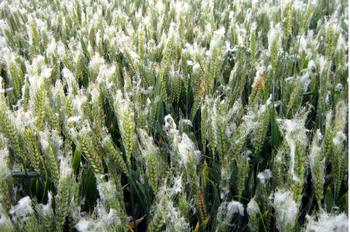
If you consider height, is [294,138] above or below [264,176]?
above

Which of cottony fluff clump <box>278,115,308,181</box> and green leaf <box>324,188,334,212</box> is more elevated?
cottony fluff clump <box>278,115,308,181</box>

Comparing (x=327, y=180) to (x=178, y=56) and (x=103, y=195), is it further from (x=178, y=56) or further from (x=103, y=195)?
(x=178, y=56)

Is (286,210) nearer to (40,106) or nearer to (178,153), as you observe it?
(178,153)

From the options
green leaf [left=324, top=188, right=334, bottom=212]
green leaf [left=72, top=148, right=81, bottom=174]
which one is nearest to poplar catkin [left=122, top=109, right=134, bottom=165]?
green leaf [left=72, top=148, right=81, bottom=174]

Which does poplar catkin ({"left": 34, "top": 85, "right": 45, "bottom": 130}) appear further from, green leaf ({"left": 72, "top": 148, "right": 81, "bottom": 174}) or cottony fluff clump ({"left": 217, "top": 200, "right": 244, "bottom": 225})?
cottony fluff clump ({"left": 217, "top": 200, "right": 244, "bottom": 225})

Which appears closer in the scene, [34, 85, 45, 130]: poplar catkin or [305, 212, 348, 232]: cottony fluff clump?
[305, 212, 348, 232]: cottony fluff clump

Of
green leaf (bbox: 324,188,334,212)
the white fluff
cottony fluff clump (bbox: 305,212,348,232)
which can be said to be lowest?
green leaf (bbox: 324,188,334,212)

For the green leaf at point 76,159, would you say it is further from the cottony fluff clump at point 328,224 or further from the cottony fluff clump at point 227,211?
the cottony fluff clump at point 328,224

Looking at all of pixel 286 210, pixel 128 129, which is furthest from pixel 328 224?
pixel 128 129

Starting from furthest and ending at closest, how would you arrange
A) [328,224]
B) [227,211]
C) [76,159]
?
1. [76,159]
2. [227,211]
3. [328,224]

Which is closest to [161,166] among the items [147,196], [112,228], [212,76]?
[147,196]

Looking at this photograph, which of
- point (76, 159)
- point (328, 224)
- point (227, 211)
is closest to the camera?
point (328, 224)
